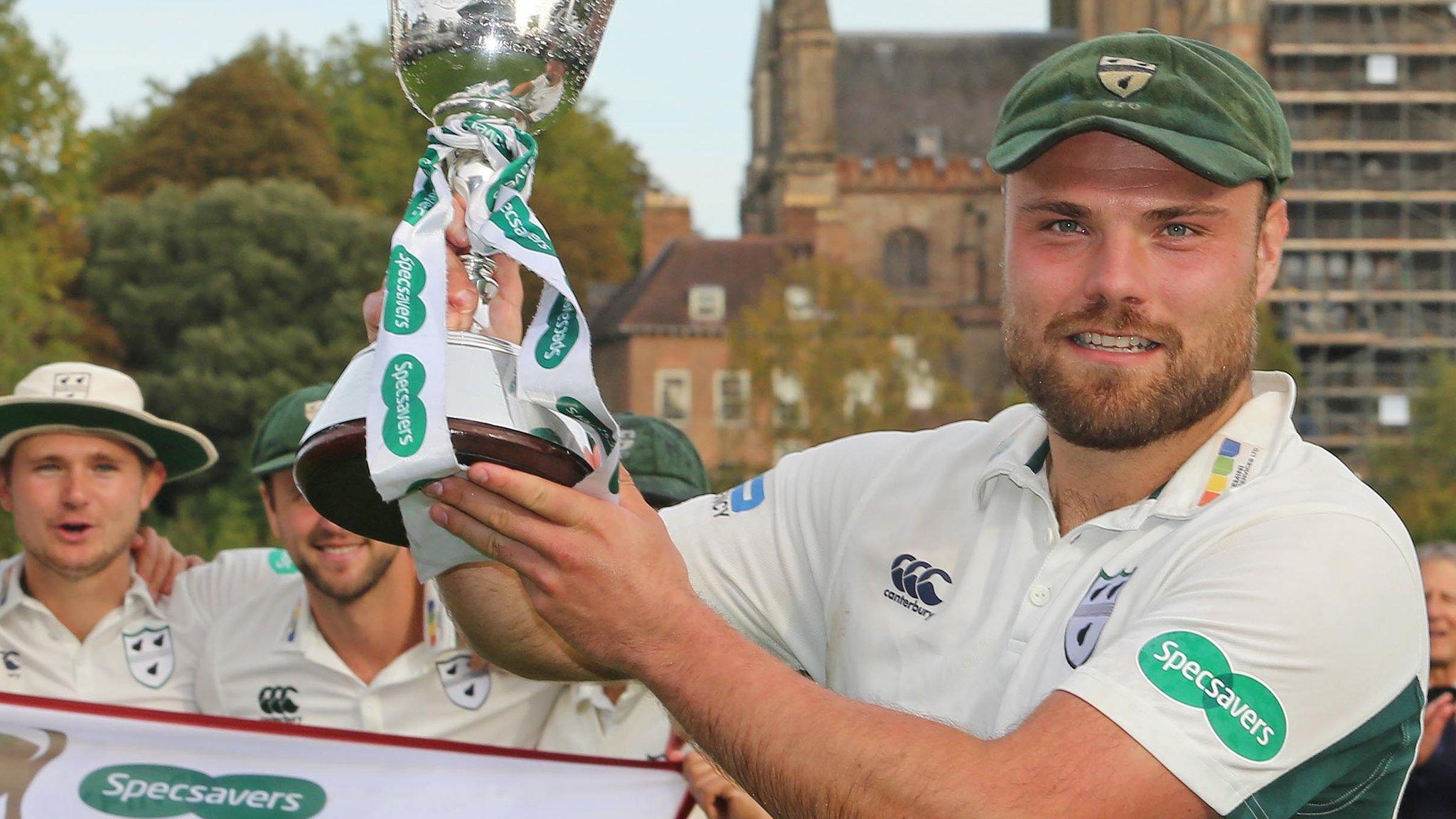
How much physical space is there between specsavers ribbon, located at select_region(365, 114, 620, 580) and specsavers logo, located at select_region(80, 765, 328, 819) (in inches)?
67.0

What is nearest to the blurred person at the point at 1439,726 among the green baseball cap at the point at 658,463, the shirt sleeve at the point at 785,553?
the green baseball cap at the point at 658,463

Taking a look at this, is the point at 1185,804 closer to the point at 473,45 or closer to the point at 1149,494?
the point at 1149,494

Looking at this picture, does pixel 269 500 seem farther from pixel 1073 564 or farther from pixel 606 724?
pixel 1073 564

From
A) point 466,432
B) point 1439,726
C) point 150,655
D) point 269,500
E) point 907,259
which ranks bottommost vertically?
point 1439,726

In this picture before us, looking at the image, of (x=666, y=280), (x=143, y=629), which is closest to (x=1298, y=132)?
(x=666, y=280)

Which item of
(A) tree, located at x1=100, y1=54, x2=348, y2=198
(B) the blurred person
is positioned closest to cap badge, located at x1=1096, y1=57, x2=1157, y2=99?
(B) the blurred person

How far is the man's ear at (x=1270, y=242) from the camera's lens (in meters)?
3.42

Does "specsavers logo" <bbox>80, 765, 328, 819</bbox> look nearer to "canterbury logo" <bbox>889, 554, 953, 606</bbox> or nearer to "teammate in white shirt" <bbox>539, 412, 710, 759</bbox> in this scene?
"teammate in white shirt" <bbox>539, 412, 710, 759</bbox>

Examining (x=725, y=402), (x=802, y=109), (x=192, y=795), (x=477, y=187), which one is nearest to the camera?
(x=477, y=187)

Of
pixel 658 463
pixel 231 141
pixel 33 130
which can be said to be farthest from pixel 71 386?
pixel 231 141

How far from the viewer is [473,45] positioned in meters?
3.29

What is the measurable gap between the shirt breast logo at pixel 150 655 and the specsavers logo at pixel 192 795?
183 cm

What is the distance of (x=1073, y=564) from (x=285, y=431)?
3.58m

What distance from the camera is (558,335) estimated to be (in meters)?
3.01
